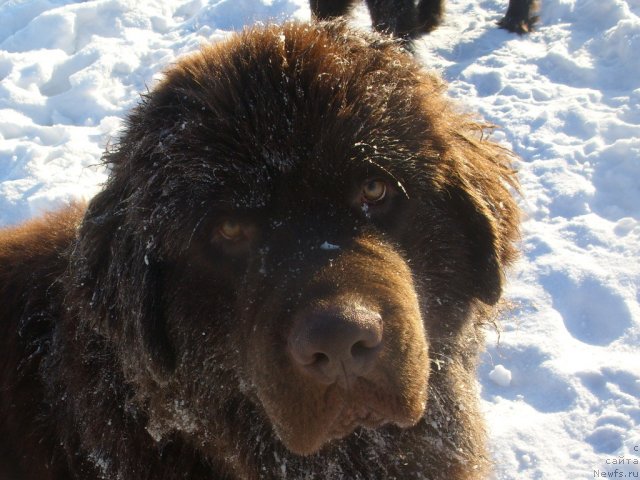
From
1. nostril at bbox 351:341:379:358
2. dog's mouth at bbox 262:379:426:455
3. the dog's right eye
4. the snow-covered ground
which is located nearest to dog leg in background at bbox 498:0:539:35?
the snow-covered ground

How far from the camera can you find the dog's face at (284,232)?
1945mm

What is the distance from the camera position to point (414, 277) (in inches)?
89.4

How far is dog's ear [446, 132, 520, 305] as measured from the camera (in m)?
2.35

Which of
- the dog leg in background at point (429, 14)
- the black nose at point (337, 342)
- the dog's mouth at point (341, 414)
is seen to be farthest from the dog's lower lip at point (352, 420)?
the dog leg in background at point (429, 14)

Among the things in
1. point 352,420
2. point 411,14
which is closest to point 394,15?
point 411,14

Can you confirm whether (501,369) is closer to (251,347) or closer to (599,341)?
(599,341)

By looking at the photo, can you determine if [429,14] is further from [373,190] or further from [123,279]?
[123,279]

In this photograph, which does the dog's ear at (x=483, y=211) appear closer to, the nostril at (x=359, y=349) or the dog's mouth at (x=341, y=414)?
the dog's mouth at (x=341, y=414)

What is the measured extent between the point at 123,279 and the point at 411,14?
4619 millimetres

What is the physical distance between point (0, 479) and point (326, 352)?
155cm

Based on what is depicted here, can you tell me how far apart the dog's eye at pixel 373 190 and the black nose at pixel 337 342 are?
1.55ft

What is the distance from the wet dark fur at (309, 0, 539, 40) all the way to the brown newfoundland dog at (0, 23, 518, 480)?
350 centimetres

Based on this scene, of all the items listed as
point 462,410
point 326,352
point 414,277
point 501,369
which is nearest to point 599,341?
point 501,369

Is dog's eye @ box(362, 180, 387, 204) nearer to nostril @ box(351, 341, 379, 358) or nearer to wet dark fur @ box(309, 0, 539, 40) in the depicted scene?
nostril @ box(351, 341, 379, 358)
